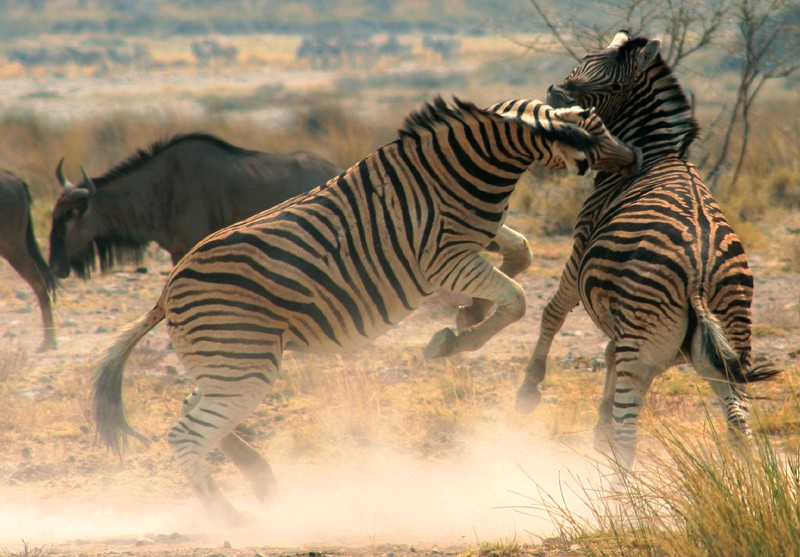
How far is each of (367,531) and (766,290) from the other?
5890mm

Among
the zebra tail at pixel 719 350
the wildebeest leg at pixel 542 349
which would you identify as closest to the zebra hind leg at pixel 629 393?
the zebra tail at pixel 719 350

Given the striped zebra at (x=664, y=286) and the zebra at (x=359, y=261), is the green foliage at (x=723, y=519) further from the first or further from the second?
the zebra at (x=359, y=261)

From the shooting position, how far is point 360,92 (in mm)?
40531

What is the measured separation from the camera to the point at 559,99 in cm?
538

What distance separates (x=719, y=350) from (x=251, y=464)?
2841mm

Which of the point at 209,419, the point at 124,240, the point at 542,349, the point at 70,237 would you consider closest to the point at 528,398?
the point at 542,349

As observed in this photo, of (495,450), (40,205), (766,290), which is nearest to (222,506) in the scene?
(495,450)

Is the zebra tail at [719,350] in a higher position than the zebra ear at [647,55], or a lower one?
lower

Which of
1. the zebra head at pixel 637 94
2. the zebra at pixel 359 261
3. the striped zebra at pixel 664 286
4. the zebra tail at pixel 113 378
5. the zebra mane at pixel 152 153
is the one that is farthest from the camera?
the zebra mane at pixel 152 153

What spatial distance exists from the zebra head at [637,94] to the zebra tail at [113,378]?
2744 millimetres

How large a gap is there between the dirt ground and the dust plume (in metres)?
0.01

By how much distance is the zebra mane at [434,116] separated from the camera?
5160 millimetres

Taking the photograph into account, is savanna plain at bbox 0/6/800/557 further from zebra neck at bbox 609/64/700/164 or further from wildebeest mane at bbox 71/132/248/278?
zebra neck at bbox 609/64/700/164

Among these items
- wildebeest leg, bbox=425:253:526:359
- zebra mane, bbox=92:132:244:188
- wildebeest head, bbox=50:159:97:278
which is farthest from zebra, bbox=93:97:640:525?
wildebeest head, bbox=50:159:97:278
